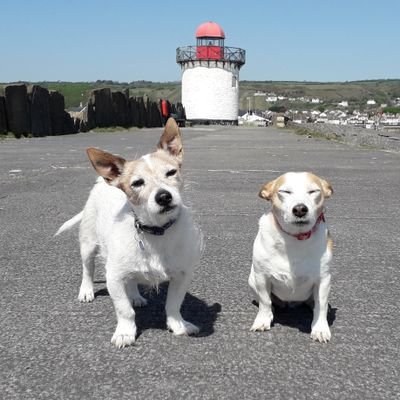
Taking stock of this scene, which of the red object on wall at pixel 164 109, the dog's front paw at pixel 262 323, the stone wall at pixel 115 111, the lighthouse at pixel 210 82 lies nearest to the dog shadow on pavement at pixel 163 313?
the dog's front paw at pixel 262 323

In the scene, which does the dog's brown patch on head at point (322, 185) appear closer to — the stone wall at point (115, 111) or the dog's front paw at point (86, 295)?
the dog's front paw at point (86, 295)

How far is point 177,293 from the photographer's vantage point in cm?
356

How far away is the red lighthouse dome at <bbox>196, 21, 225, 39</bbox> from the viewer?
2499 inches

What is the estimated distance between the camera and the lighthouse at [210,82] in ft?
199

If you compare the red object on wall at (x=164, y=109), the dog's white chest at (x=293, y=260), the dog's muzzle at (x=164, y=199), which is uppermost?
the dog's muzzle at (x=164, y=199)

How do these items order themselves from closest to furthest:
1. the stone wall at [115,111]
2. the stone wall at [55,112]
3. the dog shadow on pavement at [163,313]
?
1. the dog shadow on pavement at [163,313]
2. the stone wall at [55,112]
3. the stone wall at [115,111]

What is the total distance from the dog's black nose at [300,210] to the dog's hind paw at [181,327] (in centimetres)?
98

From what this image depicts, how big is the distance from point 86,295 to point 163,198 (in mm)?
1337

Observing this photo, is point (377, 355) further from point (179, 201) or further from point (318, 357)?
point (179, 201)

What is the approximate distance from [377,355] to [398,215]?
465cm

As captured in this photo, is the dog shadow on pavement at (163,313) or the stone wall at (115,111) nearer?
the dog shadow on pavement at (163,313)

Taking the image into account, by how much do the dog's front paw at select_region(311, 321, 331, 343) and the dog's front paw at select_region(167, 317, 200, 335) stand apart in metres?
0.71

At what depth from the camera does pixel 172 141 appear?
373 centimetres

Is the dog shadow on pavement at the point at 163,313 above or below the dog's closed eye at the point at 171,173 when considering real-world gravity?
below
